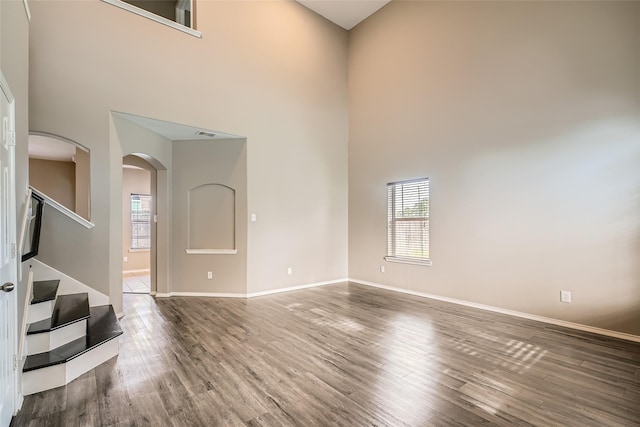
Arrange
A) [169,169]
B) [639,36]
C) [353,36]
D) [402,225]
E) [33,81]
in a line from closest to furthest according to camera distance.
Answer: [639,36]
[33,81]
[169,169]
[402,225]
[353,36]

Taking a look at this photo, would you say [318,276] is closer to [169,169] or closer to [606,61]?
[169,169]

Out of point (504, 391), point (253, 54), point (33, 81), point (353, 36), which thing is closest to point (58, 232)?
point (33, 81)

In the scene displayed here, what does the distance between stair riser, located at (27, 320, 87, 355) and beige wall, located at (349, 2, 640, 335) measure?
15.1ft

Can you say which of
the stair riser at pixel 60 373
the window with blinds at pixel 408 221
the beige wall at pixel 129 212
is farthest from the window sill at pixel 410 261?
the beige wall at pixel 129 212

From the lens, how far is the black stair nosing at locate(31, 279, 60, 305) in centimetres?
268

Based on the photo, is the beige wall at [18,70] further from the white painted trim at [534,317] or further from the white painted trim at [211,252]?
the white painted trim at [534,317]

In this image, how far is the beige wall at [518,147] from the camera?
334 centimetres

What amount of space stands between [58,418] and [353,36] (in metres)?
7.34

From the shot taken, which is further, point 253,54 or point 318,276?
point 318,276

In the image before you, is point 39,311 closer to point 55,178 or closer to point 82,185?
→ point 82,185

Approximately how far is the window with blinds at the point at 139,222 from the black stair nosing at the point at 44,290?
195 inches

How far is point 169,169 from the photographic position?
205 inches

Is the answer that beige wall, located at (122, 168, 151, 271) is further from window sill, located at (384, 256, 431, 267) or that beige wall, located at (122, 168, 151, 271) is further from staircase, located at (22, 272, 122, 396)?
window sill, located at (384, 256, 431, 267)

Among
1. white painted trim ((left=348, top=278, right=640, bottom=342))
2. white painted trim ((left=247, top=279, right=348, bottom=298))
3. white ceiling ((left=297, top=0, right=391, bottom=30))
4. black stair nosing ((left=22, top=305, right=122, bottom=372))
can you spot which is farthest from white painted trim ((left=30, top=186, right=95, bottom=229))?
white ceiling ((left=297, top=0, right=391, bottom=30))
